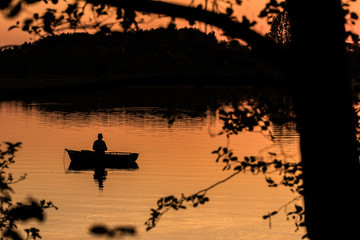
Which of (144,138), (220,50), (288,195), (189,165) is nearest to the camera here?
(220,50)

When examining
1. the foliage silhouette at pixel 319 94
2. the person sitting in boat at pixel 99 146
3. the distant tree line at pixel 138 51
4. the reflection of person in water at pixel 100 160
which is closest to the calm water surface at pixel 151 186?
the reflection of person in water at pixel 100 160

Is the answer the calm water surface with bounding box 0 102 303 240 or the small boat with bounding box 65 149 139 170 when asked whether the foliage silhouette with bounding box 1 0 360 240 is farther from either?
the small boat with bounding box 65 149 139 170

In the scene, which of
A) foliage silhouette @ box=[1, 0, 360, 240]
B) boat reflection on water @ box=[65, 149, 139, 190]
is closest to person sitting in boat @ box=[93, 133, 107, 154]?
boat reflection on water @ box=[65, 149, 139, 190]

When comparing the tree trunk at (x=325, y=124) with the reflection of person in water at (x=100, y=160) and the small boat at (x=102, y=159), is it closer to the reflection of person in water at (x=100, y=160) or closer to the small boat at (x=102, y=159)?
the reflection of person in water at (x=100, y=160)

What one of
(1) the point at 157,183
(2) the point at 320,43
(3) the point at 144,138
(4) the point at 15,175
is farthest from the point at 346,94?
(3) the point at 144,138

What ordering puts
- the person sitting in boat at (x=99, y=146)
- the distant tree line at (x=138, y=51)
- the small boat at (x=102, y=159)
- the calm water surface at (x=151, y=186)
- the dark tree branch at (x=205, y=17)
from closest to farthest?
the dark tree branch at (x=205, y=17) < the distant tree line at (x=138, y=51) < the calm water surface at (x=151, y=186) < the person sitting in boat at (x=99, y=146) < the small boat at (x=102, y=159)

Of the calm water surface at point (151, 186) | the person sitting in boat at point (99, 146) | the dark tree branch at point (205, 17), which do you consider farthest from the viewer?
the person sitting in boat at point (99, 146)

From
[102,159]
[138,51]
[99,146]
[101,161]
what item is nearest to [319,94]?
[138,51]

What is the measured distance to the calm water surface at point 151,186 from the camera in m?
42.7

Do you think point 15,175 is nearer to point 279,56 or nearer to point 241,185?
→ point 241,185

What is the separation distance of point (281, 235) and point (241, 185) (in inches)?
622

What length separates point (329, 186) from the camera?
6289 millimetres

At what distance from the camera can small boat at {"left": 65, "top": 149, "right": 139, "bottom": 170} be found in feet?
178

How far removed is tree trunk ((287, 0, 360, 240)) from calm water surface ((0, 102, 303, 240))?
48.2 ft
